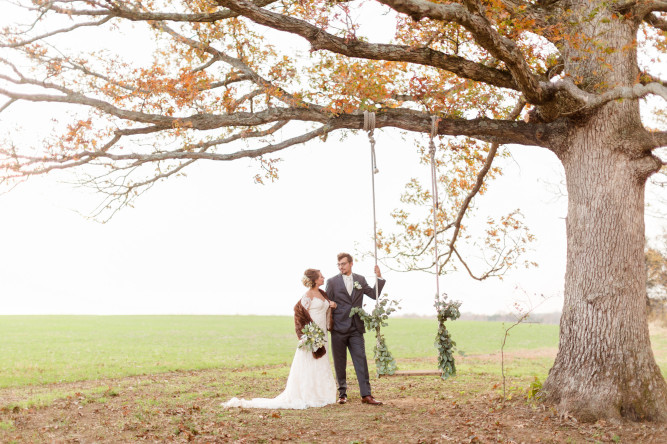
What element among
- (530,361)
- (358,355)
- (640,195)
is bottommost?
(530,361)

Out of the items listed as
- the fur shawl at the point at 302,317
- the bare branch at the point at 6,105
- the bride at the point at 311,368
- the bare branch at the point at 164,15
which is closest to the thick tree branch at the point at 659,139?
the bride at the point at 311,368

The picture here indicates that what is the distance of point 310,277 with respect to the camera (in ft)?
30.8

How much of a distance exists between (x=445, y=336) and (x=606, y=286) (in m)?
2.42

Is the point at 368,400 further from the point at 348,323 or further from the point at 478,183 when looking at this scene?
the point at 478,183

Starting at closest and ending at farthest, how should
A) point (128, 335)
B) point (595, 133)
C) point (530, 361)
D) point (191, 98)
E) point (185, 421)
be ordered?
1. point (185, 421)
2. point (595, 133)
3. point (191, 98)
4. point (530, 361)
5. point (128, 335)

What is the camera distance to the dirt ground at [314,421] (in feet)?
23.7

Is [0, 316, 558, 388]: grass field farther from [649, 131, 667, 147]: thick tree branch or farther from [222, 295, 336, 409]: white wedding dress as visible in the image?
[649, 131, 667, 147]: thick tree branch

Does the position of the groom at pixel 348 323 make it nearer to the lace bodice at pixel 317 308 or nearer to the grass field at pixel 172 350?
the lace bodice at pixel 317 308

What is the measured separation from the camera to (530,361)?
63.5ft

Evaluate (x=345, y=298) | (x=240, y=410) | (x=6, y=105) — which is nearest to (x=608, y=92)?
(x=345, y=298)

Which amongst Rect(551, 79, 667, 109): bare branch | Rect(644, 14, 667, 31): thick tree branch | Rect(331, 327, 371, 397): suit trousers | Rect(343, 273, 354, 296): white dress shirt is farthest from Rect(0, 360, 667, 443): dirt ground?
Rect(644, 14, 667, 31): thick tree branch

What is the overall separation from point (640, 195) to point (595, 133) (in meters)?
1.13

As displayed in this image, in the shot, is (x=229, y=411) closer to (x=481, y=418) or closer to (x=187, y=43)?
(x=481, y=418)

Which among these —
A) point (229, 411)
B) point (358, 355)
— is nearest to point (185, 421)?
point (229, 411)
